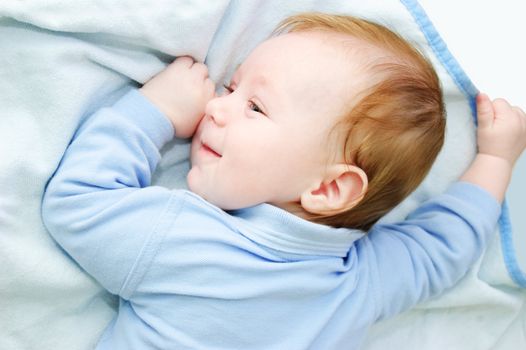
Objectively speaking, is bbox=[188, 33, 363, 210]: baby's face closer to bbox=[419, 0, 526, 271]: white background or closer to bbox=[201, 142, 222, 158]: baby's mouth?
bbox=[201, 142, 222, 158]: baby's mouth

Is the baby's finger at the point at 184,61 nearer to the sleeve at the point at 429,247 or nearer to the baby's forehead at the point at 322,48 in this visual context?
the baby's forehead at the point at 322,48

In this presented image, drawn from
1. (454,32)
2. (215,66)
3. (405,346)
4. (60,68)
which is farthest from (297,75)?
(405,346)

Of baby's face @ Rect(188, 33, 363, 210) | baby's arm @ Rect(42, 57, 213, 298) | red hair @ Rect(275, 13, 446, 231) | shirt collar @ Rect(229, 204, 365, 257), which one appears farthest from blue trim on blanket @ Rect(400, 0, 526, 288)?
baby's arm @ Rect(42, 57, 213, 298)

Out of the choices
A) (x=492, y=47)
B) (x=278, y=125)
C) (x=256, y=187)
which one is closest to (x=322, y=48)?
(x=278, y=125)

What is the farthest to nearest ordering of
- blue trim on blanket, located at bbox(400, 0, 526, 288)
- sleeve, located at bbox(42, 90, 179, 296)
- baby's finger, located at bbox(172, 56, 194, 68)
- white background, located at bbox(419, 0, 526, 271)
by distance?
white background, located at bbox(419, 0, 526, 271) → blue trim on blanket, located at bbox(400, 0, 526, 288) → baby's finger, located at bbox(172, 56, 194, 68) → sleeve, located at bbox(42, 90, 179, 296)

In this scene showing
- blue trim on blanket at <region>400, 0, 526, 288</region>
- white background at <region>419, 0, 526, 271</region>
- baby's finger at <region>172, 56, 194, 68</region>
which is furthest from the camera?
white background at <region>419, 0, 526, 271</region>

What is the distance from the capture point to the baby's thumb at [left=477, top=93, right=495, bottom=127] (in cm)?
127

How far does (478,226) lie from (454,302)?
6.6 inches

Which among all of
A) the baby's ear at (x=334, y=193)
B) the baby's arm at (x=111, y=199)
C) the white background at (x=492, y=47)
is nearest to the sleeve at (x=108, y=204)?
the baby's arm at (x=111, y=199)

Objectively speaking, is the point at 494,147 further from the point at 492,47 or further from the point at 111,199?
the point at 111,199

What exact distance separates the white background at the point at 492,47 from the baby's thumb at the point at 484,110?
0.39 feet

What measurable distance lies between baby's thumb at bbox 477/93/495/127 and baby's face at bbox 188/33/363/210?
35 centimetres

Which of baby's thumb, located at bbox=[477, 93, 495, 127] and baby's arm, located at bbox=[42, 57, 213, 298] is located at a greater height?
baby's thumb, located at bbox=[477, 93, 495, 127]

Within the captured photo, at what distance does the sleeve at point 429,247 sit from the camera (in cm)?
119
